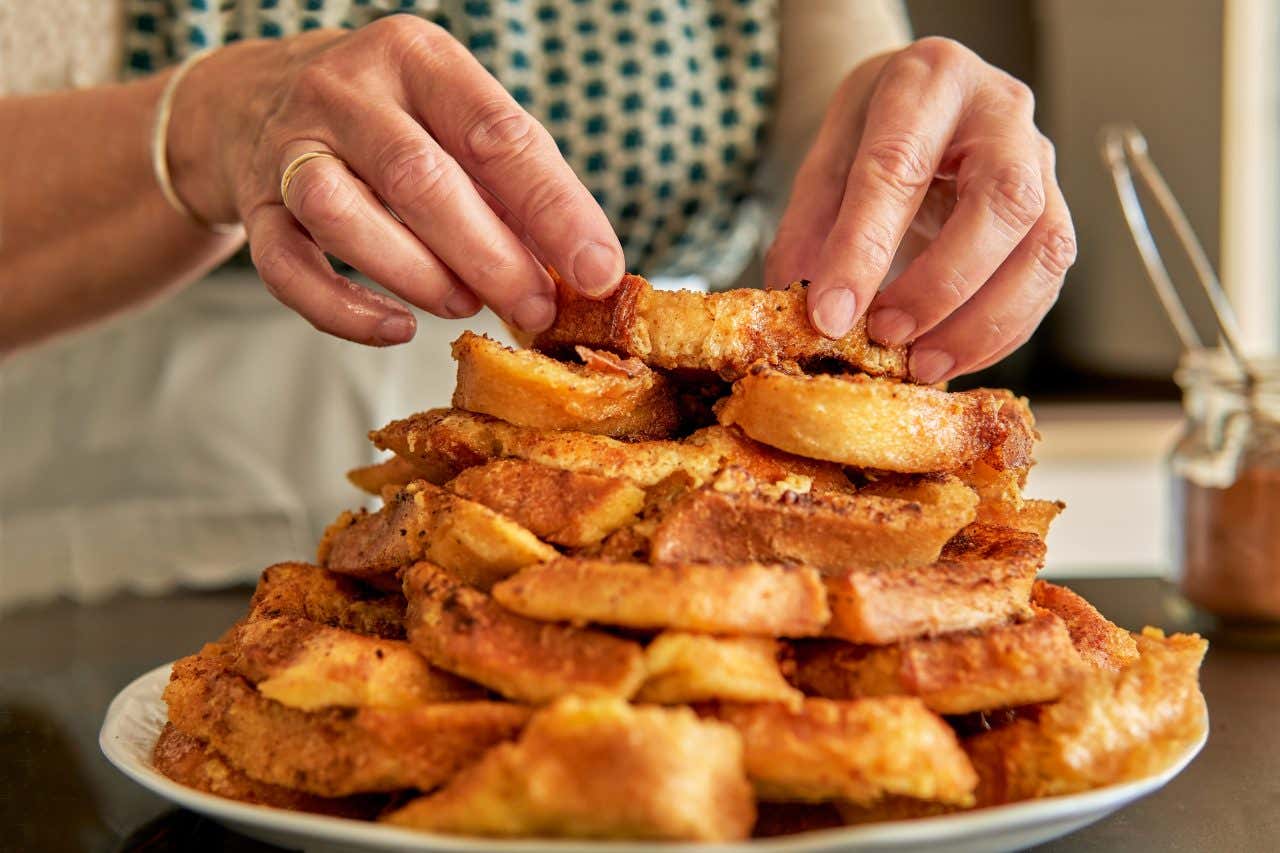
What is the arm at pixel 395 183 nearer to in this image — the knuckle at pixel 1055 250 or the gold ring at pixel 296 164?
the gold ring at pixel 296 164

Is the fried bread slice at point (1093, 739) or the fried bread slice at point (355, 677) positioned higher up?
the fried bread slice at point (355, 677)

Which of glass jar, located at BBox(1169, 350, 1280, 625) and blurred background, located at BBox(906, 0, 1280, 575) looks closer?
glass jar, located at BBox(1169, 350, 1280, 625)

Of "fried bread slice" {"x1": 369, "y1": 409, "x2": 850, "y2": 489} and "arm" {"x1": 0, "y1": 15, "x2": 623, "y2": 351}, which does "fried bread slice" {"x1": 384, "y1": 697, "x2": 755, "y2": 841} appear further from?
"arm" {"x1": 0, "y1": 15, "x2": 623, "y2": 351}

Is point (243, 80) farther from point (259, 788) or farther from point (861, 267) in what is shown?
point (259, 788)

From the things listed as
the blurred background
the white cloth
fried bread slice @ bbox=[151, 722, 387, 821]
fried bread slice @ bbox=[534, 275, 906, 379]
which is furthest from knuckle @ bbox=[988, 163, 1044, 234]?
the blurred background

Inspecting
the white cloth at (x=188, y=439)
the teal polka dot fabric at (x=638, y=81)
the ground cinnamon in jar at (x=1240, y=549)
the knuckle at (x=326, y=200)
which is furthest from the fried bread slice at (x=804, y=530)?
the white cloth at (x=188, y=439)

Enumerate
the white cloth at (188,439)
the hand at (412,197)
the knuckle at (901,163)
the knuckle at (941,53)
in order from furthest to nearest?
the white cloth at (188,439), the knuckle at (941,53), the knuckle at (901,163), the hand at (412,197)

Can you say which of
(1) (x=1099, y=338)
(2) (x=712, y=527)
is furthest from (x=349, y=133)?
(1) (x=1099, y=338)
